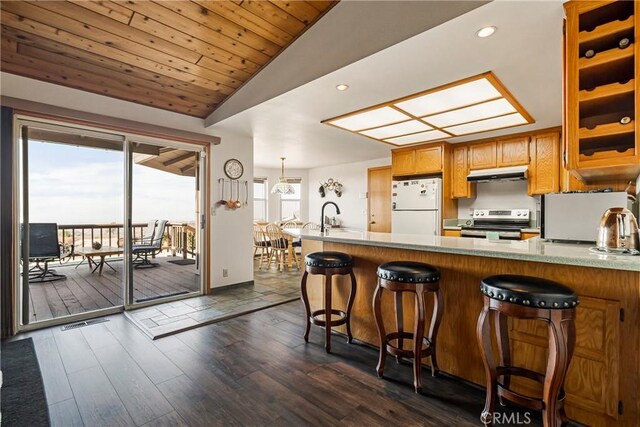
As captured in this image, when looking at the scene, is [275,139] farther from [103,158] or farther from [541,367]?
[541,367]

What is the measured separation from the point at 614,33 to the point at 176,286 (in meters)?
4.88

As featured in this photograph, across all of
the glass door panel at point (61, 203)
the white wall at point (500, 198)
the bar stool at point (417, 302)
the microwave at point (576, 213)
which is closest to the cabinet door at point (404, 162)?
the white wall at point (500, 198)

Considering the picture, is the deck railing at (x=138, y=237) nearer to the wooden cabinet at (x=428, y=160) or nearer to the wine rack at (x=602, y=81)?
the wooden cabinet at (x=428, y=160)

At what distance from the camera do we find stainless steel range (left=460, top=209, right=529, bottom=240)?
13.6 ft

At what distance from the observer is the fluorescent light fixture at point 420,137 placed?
4047 mm

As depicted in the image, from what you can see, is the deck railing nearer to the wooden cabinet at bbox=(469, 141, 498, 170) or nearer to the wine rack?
the wine rack

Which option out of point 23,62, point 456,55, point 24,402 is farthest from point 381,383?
point 23,62

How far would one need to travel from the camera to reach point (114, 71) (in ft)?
9.29

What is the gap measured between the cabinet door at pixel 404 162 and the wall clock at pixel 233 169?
8.68 feet

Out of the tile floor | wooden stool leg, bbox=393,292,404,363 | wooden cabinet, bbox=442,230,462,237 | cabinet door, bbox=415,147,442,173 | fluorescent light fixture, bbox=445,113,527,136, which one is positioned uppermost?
fluorescent light fixture, bbox=445,113,527,136

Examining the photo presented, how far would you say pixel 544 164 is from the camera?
3.91m

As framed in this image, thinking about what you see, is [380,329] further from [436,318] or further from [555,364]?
[555,364]

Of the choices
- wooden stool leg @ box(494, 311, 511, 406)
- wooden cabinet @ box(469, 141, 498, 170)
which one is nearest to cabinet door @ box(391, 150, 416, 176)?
wooden cabinet @ box(469, 141, 498, 170)

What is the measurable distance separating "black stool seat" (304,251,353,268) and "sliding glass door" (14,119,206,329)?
219cm
